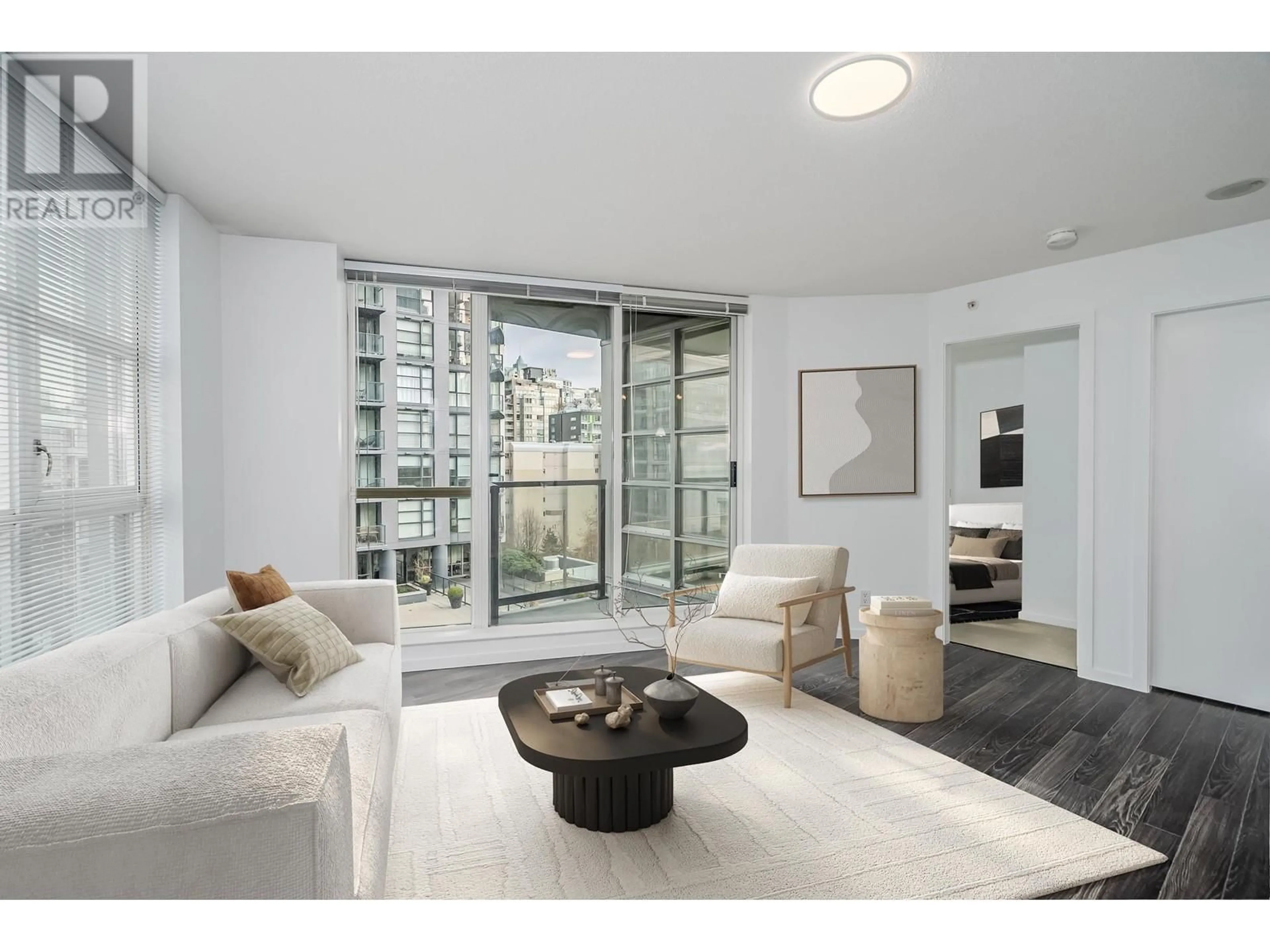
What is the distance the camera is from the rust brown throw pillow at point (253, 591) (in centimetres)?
280

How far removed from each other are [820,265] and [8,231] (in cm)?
390

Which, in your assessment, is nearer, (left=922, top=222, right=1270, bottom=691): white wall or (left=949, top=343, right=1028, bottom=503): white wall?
(left=922, top=222, right=1270, bottom=691): white wall

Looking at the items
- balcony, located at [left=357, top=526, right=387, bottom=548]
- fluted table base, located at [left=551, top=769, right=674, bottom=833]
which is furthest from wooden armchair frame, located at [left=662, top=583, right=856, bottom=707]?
balcony, located at [left=357, top=526, right=387, bottom=548]

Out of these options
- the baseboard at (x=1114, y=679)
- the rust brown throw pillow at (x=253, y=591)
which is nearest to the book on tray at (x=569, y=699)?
the rust brown throw pillow at (x=253, y=591)

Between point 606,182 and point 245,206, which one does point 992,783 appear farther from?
point 245,206

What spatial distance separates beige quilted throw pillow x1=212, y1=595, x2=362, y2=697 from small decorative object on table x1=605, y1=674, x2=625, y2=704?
1037mm

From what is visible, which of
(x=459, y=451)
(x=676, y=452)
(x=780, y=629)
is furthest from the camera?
(x=676, y=452)

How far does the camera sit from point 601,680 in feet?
8.84

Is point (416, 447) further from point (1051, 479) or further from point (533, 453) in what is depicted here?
point (1051, 479)

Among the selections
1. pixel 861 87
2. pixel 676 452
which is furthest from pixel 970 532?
pixel 861 87

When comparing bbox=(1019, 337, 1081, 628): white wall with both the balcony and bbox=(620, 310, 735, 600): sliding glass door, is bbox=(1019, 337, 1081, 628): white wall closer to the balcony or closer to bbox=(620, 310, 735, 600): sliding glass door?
bbox=(620, 310, 735, 600): sliding glass door

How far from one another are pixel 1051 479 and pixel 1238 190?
2.65 meters

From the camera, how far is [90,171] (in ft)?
8.75

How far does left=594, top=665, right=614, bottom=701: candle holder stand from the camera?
2.64m
